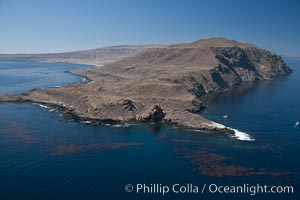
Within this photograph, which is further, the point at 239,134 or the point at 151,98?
the point at 151,98

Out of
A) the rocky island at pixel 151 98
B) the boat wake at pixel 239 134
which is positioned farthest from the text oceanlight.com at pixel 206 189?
the rocky island at pixel 151 98

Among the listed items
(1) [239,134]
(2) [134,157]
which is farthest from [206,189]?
(1) [239,134]

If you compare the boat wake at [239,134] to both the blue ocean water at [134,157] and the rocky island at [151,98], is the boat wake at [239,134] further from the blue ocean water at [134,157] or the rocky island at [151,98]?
the blue ocean water at [134,157]

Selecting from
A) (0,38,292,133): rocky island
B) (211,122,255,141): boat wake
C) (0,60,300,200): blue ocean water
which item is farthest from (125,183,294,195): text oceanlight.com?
(0,38,292,133): rocky island

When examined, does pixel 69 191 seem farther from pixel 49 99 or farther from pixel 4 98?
pixel 4 98

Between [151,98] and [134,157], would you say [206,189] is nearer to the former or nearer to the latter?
[134,157]

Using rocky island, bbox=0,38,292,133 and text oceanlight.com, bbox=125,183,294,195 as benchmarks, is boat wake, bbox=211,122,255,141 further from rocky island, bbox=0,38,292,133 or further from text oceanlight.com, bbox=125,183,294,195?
text oceanlight.com, bbox=125,183,294,195

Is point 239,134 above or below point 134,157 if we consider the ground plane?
above
